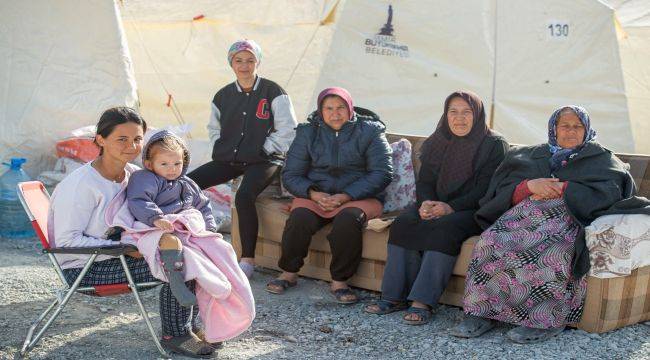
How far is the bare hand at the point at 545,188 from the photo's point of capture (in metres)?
4.26

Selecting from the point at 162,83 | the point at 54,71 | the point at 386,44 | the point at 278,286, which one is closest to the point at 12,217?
the point at 54,71

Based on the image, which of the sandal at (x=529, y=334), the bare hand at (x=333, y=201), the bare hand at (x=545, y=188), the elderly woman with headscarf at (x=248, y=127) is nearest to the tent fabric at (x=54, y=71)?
the elderly woman with headscarf at (x=248, y=127)

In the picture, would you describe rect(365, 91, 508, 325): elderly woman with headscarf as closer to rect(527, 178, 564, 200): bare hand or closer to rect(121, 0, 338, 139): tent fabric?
rect(527, 178, 564, 200): bare hand

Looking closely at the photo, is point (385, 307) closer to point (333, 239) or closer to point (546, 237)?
point (333, 239)

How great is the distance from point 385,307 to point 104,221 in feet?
5.39

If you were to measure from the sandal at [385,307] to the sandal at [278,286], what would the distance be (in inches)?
23.8

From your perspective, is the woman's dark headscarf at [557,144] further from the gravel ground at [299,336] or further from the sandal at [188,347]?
the sandal at [188,347]

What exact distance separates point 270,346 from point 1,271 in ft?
7.20

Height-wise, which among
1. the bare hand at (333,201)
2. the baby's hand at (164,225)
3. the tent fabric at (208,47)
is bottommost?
the baby's hand at (164,225)

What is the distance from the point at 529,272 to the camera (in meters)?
4.10

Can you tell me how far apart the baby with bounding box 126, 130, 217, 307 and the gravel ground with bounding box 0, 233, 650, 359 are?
54 centimetres

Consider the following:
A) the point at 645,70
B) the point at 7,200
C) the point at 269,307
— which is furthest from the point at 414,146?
the point at 645,70

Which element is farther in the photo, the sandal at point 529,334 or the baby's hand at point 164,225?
the sandal at point 529,334

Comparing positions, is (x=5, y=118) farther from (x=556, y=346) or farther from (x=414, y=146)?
(x=556, y=346)
